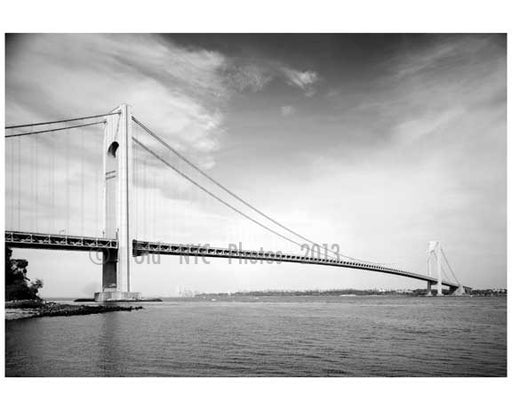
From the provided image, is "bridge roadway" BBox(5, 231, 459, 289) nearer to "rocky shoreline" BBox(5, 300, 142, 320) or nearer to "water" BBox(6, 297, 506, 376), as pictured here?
"rocky shoreline" BBox(5, 300, 142, 320)

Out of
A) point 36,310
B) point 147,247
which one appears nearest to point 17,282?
point 36,310

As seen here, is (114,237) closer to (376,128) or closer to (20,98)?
(20,98)

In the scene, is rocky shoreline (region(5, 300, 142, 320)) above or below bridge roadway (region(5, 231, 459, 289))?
below

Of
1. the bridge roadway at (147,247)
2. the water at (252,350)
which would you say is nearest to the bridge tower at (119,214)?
the bridge roadway at (147,247)

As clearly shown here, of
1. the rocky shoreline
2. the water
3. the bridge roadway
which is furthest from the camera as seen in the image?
the bridge roadway

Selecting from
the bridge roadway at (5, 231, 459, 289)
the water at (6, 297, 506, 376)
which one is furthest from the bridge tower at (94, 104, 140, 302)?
the water at (6, 297, 506, 376)
